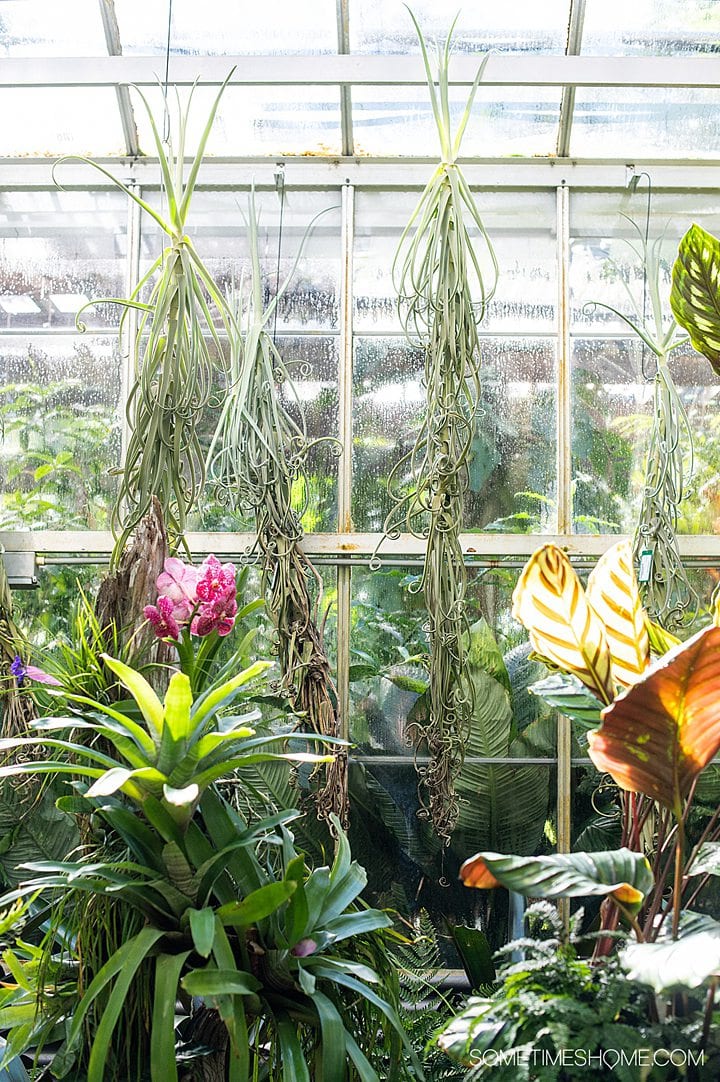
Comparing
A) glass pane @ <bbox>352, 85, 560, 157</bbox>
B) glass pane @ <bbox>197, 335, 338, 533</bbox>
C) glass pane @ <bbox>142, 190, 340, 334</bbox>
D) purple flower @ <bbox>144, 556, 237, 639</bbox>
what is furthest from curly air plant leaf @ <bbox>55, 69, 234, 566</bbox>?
glass pane @ <bbox>352, 85, 560, 157</bbox>

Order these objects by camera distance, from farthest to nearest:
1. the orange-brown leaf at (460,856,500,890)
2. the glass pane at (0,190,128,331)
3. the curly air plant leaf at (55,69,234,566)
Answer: the glass pane at (0,190,128,331) → the curly air plant leaf at (55,69,234,566) → the orange-brown leaf at (460,856,500,890)

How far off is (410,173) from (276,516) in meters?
1.82

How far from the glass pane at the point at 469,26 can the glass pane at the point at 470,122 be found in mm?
171

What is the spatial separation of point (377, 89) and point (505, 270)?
951 mm

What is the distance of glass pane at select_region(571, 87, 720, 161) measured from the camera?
4527 millimetres

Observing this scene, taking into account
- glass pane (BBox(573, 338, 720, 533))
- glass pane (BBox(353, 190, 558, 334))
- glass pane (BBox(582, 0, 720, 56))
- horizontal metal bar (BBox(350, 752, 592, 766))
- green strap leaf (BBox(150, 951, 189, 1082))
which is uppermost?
glass pane (BBox(582, 0, 720, 56))

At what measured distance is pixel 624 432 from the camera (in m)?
Result: 4.36

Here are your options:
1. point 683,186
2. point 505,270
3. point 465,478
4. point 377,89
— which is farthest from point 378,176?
point 465,478

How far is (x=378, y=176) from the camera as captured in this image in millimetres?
4551

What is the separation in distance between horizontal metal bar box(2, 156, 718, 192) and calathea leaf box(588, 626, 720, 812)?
3319mm

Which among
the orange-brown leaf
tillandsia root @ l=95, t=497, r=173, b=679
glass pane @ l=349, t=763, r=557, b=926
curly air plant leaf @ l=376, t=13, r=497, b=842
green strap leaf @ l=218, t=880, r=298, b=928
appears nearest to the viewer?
the orange-brown leaf

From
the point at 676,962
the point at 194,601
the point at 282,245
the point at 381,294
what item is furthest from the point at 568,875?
the point at 282,245

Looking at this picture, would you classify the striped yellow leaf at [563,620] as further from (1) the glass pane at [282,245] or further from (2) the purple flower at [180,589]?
(1) the glass pane at [282,245]

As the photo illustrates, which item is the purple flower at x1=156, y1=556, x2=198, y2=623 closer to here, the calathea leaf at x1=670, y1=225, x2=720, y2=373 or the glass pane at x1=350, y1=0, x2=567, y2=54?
the calathea leaf at x1=670, y1=225, x2=720, y2=373
